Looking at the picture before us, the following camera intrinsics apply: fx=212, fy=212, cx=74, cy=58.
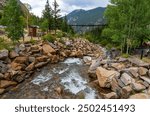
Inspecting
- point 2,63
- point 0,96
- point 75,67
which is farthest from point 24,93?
point 75,67

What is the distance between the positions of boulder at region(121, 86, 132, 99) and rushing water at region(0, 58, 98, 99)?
2.37 metres

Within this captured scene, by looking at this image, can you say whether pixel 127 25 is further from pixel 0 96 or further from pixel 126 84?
pixel 0 96

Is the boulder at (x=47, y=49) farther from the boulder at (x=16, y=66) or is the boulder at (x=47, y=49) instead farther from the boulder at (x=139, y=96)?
the boulder at (x=139, y=96)

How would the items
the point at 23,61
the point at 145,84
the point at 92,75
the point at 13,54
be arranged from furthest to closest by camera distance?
the point at 13,54 < the point at 23,61 < the point at 92,75 < the point at 145,84

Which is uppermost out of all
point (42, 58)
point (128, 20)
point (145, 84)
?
point (128, 20)

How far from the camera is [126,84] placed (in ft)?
61.3

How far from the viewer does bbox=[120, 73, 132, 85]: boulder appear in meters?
18.9

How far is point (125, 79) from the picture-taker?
1934cm

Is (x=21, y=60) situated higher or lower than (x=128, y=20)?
lower

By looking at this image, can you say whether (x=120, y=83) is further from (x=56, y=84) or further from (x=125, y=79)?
(x=56, y=84)

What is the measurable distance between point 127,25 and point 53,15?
35.5 m

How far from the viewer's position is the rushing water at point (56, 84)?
18.6 m

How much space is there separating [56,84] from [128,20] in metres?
13.9

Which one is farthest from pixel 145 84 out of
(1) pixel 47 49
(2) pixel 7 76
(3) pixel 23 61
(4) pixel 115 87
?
(1) pixel 47 49
